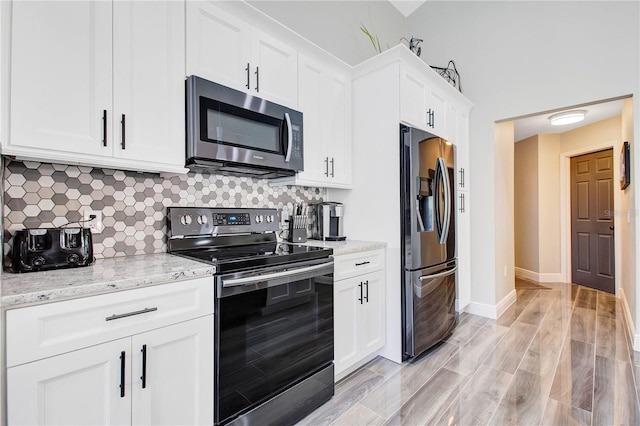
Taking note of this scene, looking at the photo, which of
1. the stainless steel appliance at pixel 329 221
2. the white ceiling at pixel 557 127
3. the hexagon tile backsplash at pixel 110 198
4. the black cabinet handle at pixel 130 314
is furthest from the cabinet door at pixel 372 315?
the white ceiling at pixel 557 127

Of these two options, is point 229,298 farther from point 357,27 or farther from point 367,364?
point 357,27

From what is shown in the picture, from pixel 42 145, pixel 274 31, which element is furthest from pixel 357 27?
pixel 42 145

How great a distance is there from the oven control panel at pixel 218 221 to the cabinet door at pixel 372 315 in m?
0.82

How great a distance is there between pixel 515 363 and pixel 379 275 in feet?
4.08

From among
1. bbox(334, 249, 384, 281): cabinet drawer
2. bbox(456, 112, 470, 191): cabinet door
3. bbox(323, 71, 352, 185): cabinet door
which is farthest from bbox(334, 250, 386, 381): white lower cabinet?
bbox(456, 112, 470, 191): cabinet door

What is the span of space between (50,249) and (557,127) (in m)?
5.98

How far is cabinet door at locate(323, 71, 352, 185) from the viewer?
2389 mm

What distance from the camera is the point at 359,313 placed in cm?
208

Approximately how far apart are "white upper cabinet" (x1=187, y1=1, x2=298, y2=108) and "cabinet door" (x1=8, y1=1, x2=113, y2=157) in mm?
407

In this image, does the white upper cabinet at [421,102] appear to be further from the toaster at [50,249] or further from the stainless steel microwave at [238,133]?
the toaster at [50,249]

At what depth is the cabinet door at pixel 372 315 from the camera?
2.12 m

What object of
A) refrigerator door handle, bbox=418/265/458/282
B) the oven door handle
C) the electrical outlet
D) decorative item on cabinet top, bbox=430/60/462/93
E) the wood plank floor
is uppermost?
decorative item on cabinet top, bbox=430/60/462/93

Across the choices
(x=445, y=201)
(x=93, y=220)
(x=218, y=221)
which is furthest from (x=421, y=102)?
(x=93, y=220)

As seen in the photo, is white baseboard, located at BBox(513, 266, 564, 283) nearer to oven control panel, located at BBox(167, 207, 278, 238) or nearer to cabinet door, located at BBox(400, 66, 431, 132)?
cabinet door, located at BBox(400, 66, 431, 132)
